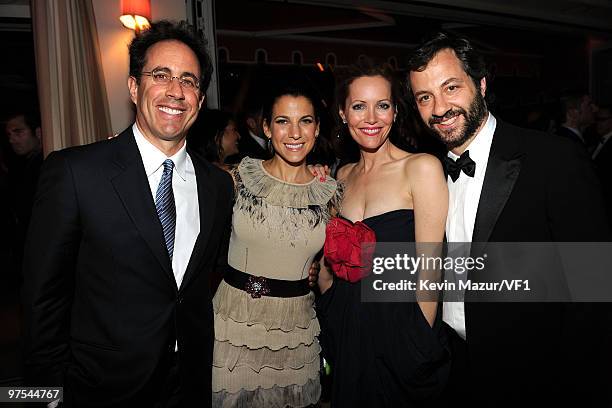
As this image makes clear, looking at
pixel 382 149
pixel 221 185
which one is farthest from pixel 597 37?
pixel 221 185

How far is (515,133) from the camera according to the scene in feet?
5.99

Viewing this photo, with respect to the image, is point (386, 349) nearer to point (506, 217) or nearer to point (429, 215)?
point (429, 215)

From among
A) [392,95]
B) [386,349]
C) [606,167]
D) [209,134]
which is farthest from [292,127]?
[606,167]

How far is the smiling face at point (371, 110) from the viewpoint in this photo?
2227 millimetres

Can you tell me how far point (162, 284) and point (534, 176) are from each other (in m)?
1.50

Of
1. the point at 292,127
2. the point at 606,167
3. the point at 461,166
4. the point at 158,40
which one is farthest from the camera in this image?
the point at 606,167

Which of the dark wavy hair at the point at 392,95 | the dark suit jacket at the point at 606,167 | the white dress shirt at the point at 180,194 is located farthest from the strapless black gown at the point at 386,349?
the dark suit jacket at the point at 606,167

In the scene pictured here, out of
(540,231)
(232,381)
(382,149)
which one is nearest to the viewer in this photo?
(540,231)

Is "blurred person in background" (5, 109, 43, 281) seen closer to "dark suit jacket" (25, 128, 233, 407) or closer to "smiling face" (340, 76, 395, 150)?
Answer: "dark suit jacket" (25, 128, 233, 407)

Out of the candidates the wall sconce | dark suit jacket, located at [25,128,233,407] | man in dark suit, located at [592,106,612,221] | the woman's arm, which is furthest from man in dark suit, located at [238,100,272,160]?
man in dark suit, located at [592,106,612,221]

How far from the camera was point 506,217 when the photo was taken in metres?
1.71

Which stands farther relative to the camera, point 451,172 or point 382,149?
point 382,149

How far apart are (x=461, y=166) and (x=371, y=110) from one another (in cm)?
57

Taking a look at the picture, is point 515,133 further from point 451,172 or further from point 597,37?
point 597,37
